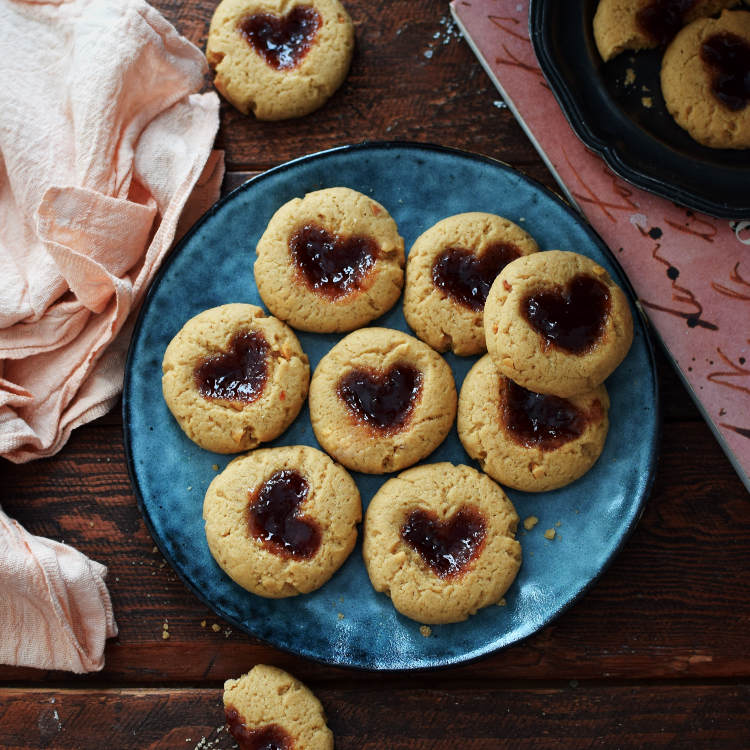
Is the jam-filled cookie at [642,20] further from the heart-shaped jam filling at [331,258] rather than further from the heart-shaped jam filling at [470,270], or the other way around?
the heart-shaped jam filling at [331,258]

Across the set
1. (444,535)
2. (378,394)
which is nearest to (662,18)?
(378,394)

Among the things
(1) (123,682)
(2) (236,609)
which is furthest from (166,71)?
(1) (123,682)

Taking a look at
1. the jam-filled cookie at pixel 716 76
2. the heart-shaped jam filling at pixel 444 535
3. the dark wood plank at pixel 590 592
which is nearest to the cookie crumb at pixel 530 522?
the heart-shaped jam filling at pixel 444 535

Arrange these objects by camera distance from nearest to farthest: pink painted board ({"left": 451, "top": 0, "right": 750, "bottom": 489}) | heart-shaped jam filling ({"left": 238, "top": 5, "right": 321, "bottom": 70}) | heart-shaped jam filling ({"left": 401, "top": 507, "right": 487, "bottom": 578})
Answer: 1. heart-shaped jam filling ({"left": 401, "top": 507, "right": 487, "bottom": 578})
2. pink painted board ({"left": 451, "top": 0, "right": 750, "bottom": 489})
3. heart-shaped jam filling ({"left": 238, "top": 5, "right": 321, "bottom": 70})

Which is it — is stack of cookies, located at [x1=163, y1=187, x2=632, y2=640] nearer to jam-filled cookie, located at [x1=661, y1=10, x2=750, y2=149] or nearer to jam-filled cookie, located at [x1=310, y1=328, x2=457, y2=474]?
jam-filled cookie, located at [x1=310, y1=328, x2=457, y2=474]

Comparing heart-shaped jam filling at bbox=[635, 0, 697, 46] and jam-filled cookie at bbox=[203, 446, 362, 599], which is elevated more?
heart-shaped jam filling at bbox=[635, 0, 697, 46]

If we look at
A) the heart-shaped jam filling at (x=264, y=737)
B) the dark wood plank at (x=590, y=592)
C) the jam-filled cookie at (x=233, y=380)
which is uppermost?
the jam-filled cookie at (x=233, y=380)

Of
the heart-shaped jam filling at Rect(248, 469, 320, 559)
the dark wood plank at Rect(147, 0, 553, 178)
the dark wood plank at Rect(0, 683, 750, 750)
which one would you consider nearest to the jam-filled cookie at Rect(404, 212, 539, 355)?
the dark wood plank at Rect(147, 0, 553, 178)

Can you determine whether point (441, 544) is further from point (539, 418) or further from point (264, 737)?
point (264, 737)
